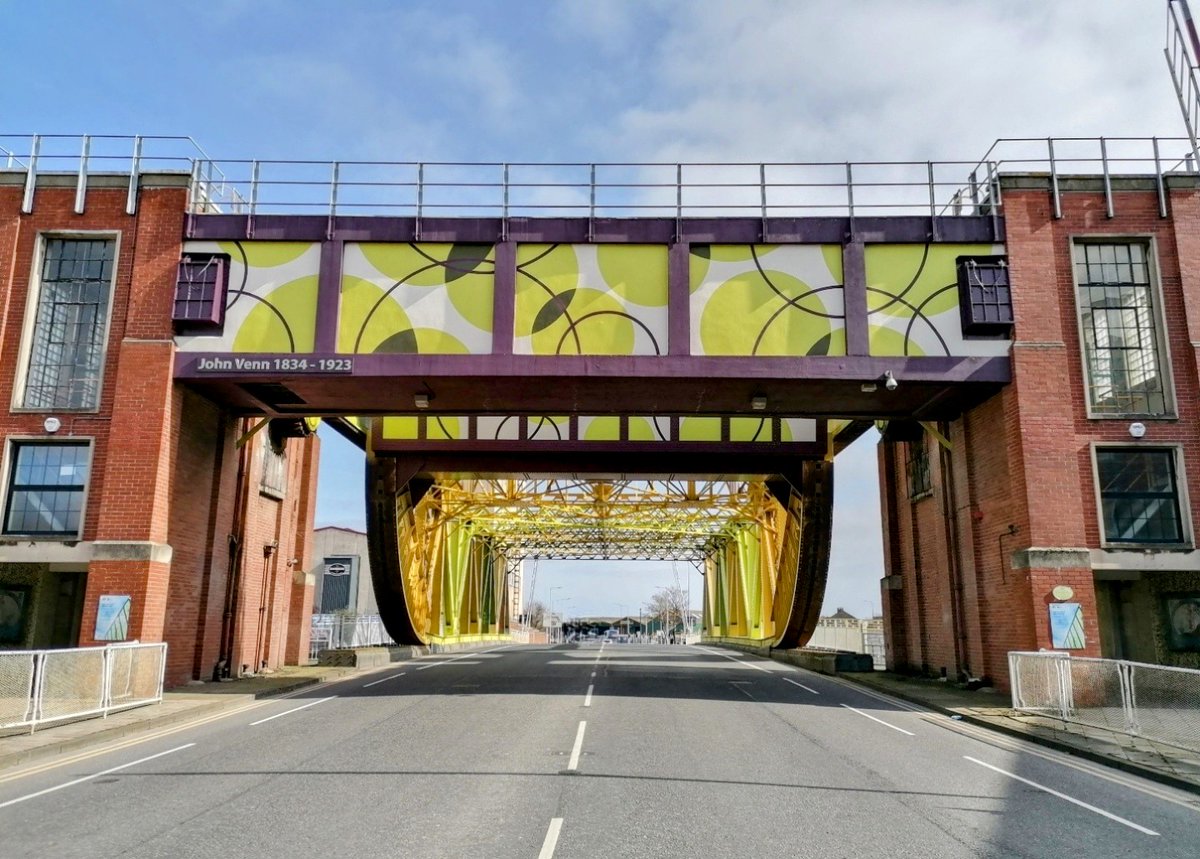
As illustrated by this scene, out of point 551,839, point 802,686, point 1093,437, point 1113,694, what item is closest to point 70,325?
point 551,839

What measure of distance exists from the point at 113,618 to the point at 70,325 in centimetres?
685

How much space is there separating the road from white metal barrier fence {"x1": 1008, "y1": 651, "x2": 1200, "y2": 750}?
1460 mm

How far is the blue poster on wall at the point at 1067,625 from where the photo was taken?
18.4m

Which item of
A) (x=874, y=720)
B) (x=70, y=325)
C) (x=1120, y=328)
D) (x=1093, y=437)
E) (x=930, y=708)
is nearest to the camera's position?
(x=874, y=720)

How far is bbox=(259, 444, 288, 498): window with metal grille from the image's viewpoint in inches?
1053

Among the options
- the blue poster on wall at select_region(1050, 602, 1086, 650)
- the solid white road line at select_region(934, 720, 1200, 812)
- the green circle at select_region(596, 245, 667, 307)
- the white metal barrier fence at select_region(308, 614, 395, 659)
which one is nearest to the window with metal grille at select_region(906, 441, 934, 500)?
the blue poster on wall at select_region(1050, 602, 1086, 650)

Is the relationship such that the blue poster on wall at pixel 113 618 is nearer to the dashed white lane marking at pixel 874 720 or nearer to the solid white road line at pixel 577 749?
the solid white road line at pixel 577 749

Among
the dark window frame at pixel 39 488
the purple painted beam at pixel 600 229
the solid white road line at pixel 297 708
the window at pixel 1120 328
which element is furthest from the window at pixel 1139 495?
the dark window frame at pixel 39 488

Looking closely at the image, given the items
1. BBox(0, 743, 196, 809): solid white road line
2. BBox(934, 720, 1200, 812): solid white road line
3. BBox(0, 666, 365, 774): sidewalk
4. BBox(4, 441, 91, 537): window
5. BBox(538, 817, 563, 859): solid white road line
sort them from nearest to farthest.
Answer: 1. BBox(538, 817, 563, 859): solid white road line
2. BBox(0, 743, 196, 809): solid white road line
3. BBox(934, 720, 1200, 812): solid white road line
4. BBox(0, 666, 365, 774): sidewalk
5. BBox(4, 441, 91, 537): window

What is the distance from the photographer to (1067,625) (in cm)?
1848

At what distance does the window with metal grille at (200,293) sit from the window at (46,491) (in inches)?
137

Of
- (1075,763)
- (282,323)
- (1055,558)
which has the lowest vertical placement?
(1075,763)

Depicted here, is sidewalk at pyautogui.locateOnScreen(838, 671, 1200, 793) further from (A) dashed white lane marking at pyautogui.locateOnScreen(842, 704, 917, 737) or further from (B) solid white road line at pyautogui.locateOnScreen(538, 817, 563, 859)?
(B) solid white road line at pyautogui.locateOnScreen(538, 817, 563, 859)

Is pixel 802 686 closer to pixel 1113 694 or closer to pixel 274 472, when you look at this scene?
pixel 1113 694
